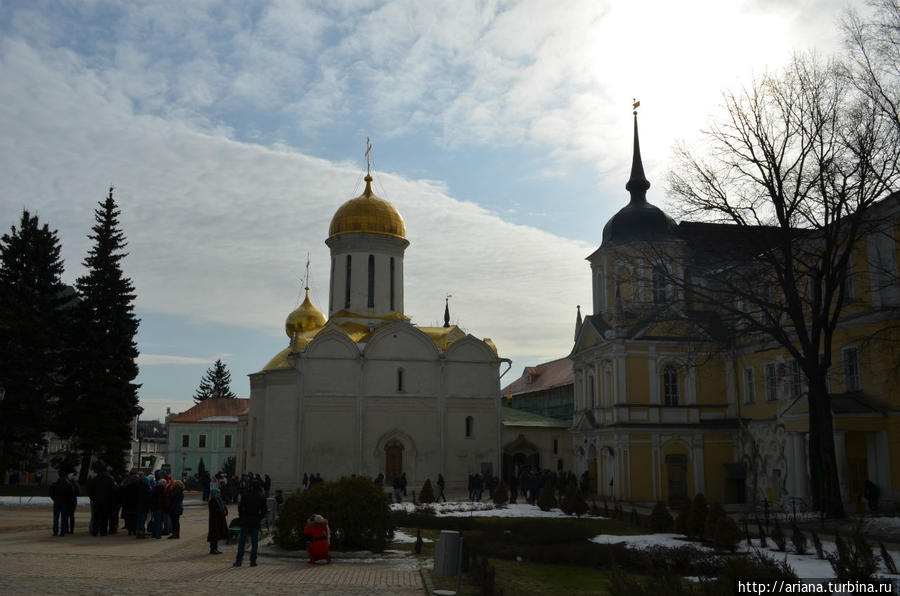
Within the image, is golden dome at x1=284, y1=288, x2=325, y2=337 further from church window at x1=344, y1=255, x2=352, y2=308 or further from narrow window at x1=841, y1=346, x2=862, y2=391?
narrow window at x1=841, y1=346, x2=862, y2=391

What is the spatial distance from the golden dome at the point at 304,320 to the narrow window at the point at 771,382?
2548 centimetres

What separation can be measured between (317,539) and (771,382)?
21.3m

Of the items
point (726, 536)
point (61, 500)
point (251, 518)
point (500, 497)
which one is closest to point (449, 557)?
point (251, 518)

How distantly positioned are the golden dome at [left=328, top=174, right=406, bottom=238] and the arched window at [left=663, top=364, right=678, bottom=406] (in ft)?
54.9

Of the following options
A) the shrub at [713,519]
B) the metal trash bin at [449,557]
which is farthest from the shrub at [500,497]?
the metal trash bin at [449,557]

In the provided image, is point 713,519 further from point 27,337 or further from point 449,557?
point 27,337

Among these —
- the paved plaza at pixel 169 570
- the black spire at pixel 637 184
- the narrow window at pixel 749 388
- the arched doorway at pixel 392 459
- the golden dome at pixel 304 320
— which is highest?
the black spire at pixel 637 184

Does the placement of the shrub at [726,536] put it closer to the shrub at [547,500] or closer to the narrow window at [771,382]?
the shrub at [547,500]

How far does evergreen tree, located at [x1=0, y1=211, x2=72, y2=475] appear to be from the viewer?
31.5 m

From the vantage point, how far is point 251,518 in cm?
1269

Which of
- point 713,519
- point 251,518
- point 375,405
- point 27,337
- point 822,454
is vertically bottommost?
point 713,519

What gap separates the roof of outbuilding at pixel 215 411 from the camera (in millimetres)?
65938

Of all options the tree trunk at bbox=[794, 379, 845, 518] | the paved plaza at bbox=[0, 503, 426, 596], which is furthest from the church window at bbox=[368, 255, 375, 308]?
the tree trunk at bbox=[794, 379, 845, 518]

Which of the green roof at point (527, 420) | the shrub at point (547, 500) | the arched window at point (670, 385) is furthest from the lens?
the green roof at point (527, 420)
